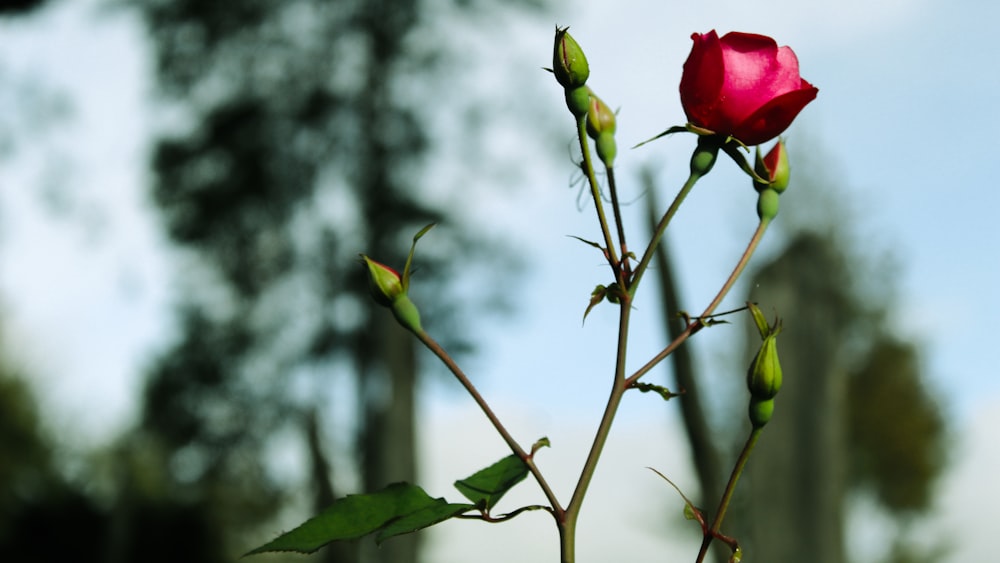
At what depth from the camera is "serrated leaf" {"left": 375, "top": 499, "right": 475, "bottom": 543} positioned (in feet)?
1.39

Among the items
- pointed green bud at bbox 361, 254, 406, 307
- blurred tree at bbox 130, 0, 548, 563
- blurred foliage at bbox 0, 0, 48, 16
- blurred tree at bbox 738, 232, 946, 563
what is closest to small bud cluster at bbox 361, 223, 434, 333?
pointed green bud at bbox 361, 254, 406, 307

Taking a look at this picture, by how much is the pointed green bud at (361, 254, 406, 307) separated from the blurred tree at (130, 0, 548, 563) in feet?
18.9

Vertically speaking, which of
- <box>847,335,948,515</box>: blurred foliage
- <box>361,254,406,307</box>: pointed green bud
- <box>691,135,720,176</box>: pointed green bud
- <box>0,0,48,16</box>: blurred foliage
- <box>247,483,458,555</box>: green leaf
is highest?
<box>847,335,948,515</box>: blurred foliage

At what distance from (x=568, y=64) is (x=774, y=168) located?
0.14m

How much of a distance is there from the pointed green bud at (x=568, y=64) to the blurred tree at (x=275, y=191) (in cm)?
576

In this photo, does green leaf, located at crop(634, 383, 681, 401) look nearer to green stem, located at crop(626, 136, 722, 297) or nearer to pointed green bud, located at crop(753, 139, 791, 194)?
green stem, located at crop(626, 136, 722, 297)

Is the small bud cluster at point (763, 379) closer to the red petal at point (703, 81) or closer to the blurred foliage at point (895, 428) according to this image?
the red petal at point (703, 81)

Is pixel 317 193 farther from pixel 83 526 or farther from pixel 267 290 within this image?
pixel 83 526

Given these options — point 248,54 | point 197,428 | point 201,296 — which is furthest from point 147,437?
point 248,54

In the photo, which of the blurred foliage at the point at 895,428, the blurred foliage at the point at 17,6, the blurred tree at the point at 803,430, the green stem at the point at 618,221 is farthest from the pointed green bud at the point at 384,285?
the blurred foliage at the point at 895,428

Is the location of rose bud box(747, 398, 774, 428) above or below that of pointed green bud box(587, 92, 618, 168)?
below

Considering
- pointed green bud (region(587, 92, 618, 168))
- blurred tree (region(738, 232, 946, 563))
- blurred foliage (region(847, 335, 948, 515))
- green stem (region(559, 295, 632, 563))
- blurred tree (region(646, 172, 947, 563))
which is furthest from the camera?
blurred foliage (region(847, 335, 948, 515))

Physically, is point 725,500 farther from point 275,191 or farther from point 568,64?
point 275,191

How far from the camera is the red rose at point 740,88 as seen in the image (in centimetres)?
46
